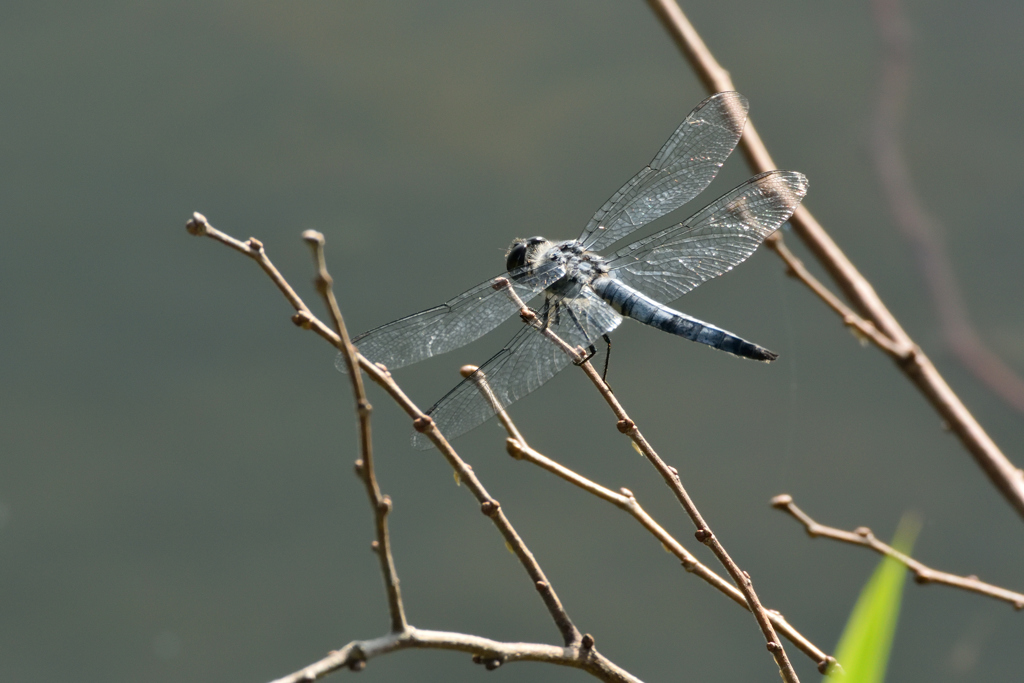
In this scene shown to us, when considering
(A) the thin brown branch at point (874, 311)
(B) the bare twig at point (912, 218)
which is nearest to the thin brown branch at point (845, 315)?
(A) the thin brown branch at point (874, 311)

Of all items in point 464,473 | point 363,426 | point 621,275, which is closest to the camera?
point 363,426

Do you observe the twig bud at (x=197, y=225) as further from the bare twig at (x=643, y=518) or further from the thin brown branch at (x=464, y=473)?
the bare twig at (x=643, y=518)

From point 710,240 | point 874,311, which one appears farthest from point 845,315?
point 710,240

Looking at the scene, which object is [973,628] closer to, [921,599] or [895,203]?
[921,599]

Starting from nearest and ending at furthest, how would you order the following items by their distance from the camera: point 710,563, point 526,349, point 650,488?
point 526,349 → point 710,563 → point 650,488

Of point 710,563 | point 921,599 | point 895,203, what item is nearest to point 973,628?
point 921,599

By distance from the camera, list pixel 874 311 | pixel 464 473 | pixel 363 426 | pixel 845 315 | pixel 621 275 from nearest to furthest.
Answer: pixel 363 426 → pixel 464 473 → pixel 845 315 → pixel 874 311 → pixel 621 275

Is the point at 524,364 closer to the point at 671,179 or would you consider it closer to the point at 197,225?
the point at 671,179
